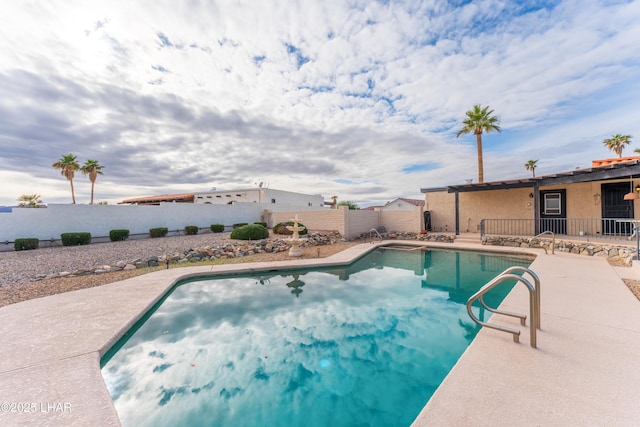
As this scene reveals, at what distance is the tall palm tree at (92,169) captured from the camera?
22.6 m

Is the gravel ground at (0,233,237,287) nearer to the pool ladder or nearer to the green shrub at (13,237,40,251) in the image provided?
the green shrub at (13,237,40,251)

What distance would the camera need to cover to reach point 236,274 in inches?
311

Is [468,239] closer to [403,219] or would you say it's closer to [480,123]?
[403,219]

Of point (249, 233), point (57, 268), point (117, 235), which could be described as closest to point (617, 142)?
point (249, 233)

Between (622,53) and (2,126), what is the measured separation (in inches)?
995

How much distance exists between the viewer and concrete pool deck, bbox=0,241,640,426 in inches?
83.5

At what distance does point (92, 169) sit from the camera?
22812 mm

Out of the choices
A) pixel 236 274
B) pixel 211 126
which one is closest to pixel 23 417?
pixel 236 274

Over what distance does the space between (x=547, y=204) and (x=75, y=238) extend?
25.0 meters

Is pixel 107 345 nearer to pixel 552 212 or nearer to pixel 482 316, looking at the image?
pixel 482 316

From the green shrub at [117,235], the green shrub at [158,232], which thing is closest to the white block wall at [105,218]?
the green shrub at [117,235]

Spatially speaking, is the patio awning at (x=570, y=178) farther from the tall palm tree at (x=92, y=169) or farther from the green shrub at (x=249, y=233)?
the tall palm tree at (x=92, y=169)

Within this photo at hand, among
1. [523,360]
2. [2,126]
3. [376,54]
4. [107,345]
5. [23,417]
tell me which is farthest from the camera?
[2,126]

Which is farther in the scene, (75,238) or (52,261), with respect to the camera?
(75,238)
